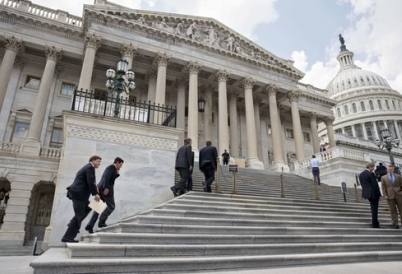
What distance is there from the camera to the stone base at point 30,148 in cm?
1667

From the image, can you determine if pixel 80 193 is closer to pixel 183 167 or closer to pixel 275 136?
pixel 183 167

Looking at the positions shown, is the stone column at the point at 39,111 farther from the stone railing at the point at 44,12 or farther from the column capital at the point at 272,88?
the column capital at the point at 272,88

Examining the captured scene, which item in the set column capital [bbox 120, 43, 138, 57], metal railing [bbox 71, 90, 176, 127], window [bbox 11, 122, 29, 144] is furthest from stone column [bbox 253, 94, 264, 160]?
window [bbox 11, 122, 29, 144]

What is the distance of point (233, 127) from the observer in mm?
25719

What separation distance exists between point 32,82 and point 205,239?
905 inches

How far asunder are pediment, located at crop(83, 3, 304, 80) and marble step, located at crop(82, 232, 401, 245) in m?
19.6

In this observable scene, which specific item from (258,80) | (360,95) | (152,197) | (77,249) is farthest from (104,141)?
(360,95)

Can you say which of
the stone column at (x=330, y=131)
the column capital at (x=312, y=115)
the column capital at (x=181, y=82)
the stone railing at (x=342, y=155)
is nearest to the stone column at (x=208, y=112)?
the column capital at (x=181, y=82)

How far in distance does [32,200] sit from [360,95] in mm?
93133

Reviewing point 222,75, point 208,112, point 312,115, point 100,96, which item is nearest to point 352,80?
point 312,115

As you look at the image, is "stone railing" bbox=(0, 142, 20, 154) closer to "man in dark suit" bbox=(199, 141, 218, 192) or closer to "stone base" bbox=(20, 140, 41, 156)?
"stone base" bbox=(20, 140, 41, 156)

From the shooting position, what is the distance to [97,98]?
33.9 ft

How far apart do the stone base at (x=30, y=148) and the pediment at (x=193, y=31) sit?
33.5 feet

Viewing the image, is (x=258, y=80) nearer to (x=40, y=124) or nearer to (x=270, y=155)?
(x=270, y=155)
